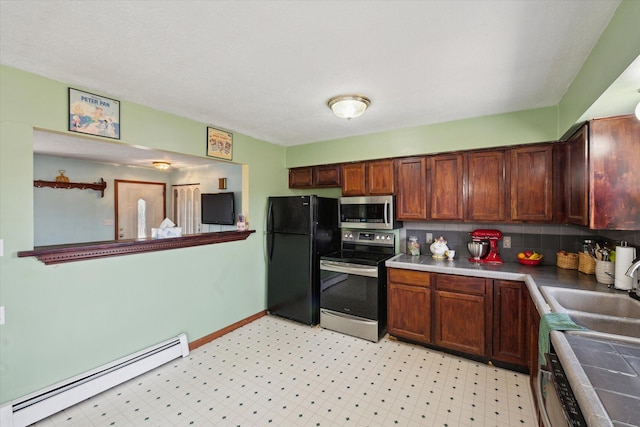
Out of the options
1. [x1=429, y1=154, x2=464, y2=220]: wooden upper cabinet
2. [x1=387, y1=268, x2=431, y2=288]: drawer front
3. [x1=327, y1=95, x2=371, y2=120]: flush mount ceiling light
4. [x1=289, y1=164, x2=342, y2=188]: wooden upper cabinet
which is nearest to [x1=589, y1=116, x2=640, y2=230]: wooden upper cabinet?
[x1=429, y1=154, x2=464, y2=220]: wooden upper cabinet

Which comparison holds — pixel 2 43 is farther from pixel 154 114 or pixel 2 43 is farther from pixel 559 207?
pixel 559 207

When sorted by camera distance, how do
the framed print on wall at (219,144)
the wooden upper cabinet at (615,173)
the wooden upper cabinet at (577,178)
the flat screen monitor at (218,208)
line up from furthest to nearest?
the flat screen monitor at (218,208) → the framed print on wall at (219,144) → the wooden upper cabinet at (577,178) → the wooden upper cabinet at (615,173)

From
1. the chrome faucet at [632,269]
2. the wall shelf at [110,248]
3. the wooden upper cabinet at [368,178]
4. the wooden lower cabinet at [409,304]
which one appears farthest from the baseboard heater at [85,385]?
the chrome faucet at [632,269]

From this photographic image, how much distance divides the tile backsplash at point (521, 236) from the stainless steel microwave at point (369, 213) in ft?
1.10

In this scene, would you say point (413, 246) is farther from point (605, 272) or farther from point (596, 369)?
point (596, 369)

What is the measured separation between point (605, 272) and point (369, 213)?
6.75 feet

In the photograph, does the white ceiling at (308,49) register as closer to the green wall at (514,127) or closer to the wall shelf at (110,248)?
the green wall at (514,127)

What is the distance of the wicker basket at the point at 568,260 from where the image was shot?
2.52 meters

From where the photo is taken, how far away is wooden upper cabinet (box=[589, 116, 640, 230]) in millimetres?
1727

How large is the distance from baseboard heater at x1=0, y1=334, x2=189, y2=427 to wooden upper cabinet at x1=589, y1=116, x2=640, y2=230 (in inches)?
139

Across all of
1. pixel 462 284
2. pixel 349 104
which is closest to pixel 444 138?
pixel 349 104

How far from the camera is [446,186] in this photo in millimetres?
2969

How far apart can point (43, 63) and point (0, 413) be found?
7.25 feet

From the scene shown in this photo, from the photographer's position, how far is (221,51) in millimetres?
1618
